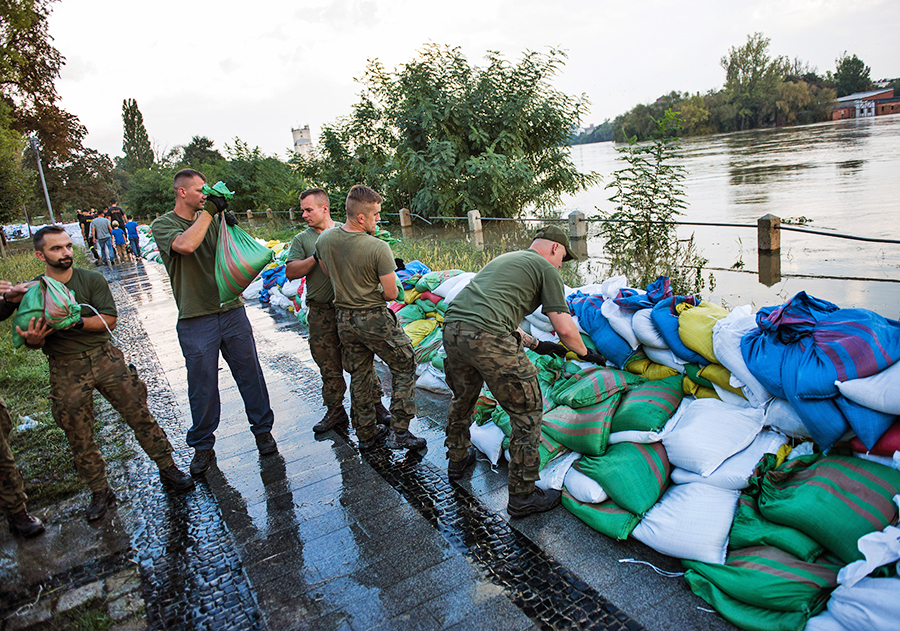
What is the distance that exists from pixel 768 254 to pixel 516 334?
20.5ft

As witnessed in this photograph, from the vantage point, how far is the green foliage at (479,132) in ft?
49.5

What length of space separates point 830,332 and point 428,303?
347 centimetres

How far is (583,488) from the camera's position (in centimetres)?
286

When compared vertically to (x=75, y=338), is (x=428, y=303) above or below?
below

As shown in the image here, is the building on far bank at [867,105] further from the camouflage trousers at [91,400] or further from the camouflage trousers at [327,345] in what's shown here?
the camouflage trousers at [91,400]

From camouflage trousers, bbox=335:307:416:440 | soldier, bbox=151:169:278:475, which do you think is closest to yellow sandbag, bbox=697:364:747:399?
camouflage trousers, bbox=335:307:416:440

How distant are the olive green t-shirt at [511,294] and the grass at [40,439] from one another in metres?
2.73

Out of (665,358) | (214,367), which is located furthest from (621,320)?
(214,367)

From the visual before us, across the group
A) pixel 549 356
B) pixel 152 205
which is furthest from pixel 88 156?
pixel 549 356

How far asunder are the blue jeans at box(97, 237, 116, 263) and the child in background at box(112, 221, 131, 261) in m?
0.14

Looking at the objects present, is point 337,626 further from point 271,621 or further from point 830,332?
point 830,332

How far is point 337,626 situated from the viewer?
7.49ft

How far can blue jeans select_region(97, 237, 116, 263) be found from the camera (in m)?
15.7

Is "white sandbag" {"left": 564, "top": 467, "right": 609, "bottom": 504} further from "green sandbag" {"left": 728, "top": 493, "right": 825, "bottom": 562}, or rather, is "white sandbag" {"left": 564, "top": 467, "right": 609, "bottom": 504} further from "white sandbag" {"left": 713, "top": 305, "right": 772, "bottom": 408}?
"white sandbag" {"left": 713, "top": 305, "right": 772, "bottom": 408}
